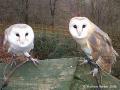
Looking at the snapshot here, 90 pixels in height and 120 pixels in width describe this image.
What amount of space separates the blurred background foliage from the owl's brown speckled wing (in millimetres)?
2824

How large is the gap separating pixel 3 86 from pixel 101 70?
25.3 inches

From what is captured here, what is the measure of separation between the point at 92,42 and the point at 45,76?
41 cm

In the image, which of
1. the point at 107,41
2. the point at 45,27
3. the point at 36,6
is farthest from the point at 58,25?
the point at 107,41

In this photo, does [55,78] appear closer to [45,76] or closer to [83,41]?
[45,76]

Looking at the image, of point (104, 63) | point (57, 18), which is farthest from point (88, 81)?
point (57, 18)

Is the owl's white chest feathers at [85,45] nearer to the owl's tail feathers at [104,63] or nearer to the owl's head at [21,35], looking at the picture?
the owl's tail feathers at [104,63]

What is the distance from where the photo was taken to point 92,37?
2.98 m

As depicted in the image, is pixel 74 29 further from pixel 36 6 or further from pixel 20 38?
pixel 36 6

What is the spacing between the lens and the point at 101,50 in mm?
2998

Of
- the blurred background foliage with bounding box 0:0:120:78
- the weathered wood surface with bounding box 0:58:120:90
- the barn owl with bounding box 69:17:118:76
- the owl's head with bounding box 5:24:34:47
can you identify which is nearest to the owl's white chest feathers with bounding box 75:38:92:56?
the barn owl with bounding box 69:17:118:76

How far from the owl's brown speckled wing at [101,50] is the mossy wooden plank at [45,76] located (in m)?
0.21

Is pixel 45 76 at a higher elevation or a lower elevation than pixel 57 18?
higher

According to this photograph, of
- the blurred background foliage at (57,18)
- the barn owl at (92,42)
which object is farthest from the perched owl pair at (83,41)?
the blurred background foliage at (57,18)

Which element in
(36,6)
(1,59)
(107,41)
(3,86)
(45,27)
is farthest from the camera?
(36,6)
